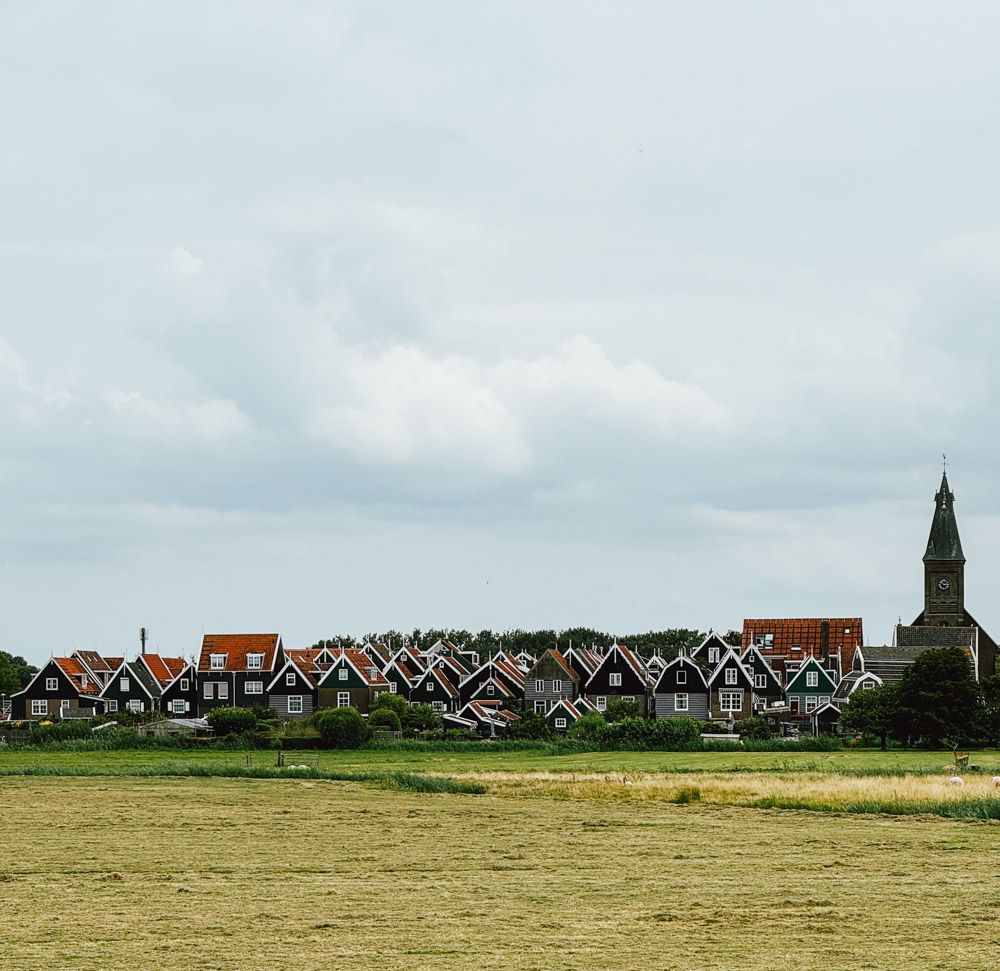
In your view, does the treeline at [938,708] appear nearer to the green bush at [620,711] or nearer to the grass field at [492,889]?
the green bush at [620,711]

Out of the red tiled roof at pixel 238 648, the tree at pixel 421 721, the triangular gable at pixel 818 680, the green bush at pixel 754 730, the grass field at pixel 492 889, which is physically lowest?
the grass field at pixel 492 889

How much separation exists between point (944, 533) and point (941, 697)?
75.9m

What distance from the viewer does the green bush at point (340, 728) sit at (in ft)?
263

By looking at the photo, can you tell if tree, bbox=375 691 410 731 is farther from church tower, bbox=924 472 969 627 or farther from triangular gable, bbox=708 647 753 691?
church tower, bbox=924 472 969 627

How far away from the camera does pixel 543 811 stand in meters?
39.4

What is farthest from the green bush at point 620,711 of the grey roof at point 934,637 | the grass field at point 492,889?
the grass field at point 492,889

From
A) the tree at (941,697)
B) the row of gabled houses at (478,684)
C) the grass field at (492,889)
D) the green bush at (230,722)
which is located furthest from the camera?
the row of gabled houses at (478,684)

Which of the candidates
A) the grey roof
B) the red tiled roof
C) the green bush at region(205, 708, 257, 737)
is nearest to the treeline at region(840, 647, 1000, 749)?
the green bush at region(205, 708, 257, 737)

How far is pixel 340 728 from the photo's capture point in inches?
3152

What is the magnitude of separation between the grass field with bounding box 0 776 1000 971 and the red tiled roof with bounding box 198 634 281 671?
73.4 m

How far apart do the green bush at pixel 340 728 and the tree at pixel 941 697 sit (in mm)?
28886

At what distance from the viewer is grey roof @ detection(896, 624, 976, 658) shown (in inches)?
5221

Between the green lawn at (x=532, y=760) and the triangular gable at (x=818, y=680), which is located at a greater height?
the triangular gable at (x=818, y=680)

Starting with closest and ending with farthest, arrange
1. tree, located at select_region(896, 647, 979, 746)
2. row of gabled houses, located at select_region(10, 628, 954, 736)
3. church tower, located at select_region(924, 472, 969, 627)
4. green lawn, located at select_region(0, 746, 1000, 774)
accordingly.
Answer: green lawn, located at select_region(0, 746, 1000, 774) < tree, located at select_region(896, 647, 979, 746) < row of gabled houses, located at select_region(10, 628, 954, 736) < church tower, located at select_region(924, 472, 969, 627)
